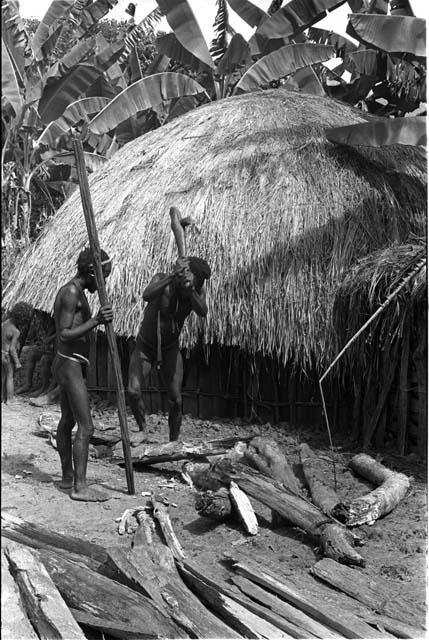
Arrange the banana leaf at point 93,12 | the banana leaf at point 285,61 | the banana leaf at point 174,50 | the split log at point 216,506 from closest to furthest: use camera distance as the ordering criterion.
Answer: the split log at point 216,506
the banana leaf at point 93,12
the banana leaf at point 285,61
the banana leaf at point 174,50

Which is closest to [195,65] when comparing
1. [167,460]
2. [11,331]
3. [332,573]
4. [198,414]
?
[198,414]

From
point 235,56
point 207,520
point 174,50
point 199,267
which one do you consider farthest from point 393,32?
point 207,520

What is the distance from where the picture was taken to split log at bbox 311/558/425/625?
4203 millimetres

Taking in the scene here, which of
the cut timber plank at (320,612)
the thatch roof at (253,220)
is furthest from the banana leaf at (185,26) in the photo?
the cut timber plank at (320,612)

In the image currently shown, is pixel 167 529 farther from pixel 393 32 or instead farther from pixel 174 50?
pixel 174 50

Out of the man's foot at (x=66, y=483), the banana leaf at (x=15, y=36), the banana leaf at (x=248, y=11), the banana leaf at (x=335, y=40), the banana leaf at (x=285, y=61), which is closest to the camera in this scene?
the man's foot at (x=66, y=483)

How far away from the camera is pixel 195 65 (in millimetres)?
13773

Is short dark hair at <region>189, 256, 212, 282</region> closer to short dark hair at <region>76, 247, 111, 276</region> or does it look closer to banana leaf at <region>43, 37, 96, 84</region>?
short dark hair at <region>76, 247, 111, 276</region>

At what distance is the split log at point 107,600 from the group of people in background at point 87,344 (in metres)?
1.08

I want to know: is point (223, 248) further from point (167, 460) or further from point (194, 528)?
point (194, 528)

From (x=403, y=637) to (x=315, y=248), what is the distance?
17.4ft

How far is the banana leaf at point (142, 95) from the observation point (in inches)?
500

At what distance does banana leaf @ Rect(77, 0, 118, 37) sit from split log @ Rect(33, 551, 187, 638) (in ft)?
32.4

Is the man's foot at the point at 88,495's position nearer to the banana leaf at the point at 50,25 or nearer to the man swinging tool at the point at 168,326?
the man swinging tool at the point at 168,326
